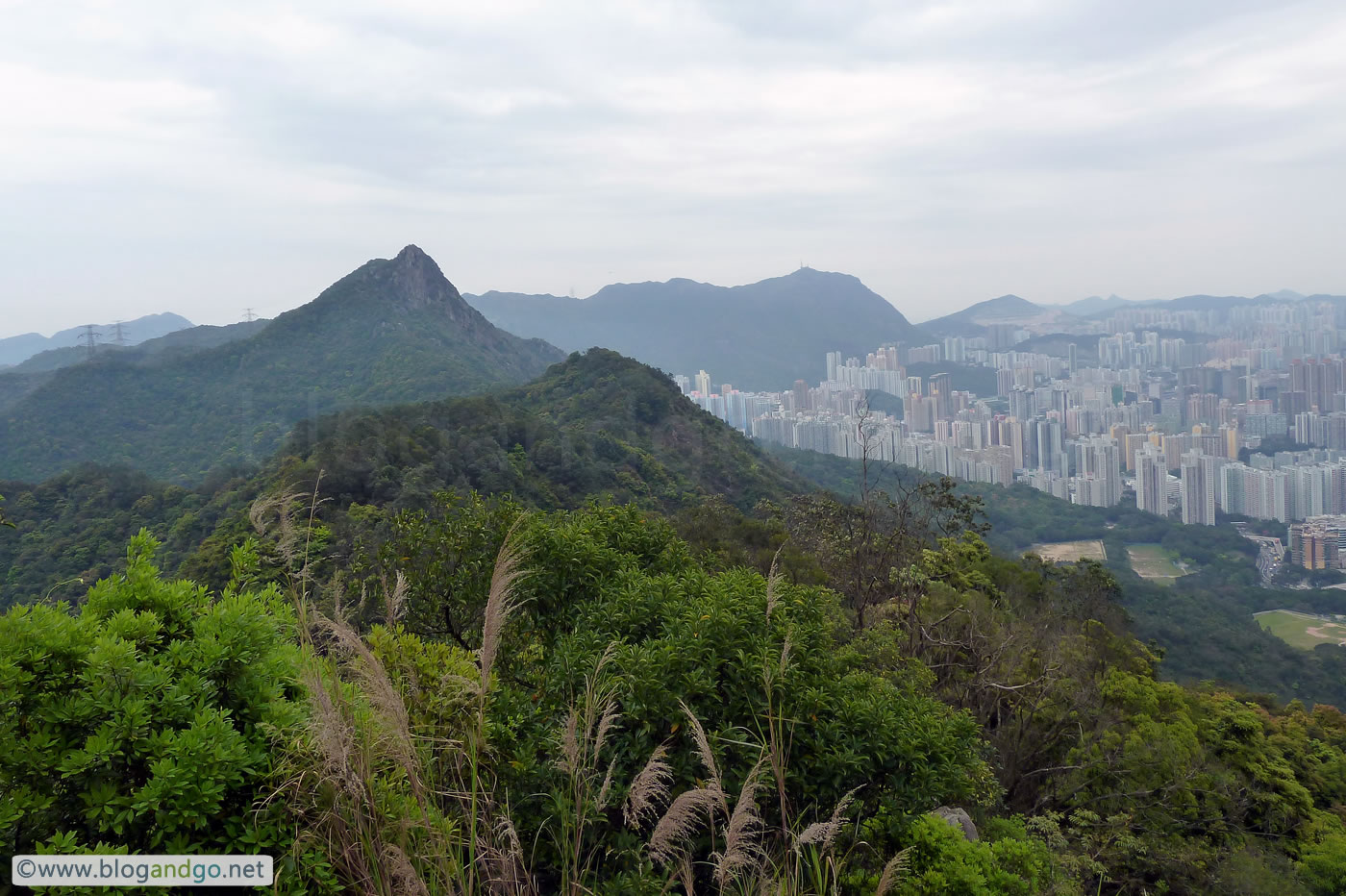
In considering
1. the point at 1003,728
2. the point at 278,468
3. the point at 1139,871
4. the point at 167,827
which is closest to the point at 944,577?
the point at 1003,728

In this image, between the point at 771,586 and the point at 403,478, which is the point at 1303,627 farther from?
the point at 771,586

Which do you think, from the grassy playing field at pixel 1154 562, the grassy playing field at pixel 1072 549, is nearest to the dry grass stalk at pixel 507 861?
the grassy playing field at pixel 1072 549

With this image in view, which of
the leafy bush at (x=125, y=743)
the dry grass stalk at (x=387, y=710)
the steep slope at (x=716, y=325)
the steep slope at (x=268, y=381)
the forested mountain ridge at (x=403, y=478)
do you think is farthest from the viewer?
the steep slope at (x=716, y=325)

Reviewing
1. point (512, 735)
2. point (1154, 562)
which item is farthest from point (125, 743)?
point (1154, 562)

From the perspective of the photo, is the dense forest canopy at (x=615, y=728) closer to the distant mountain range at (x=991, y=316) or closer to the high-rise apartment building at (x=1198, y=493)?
the high-rise apartment building at (x=1198, y=493)

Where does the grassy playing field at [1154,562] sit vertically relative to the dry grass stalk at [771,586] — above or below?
below

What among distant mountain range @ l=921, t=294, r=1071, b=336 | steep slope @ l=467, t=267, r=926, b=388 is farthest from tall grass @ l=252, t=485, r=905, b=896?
distant mountain range @ l=921, t=294, r=1071, b=336

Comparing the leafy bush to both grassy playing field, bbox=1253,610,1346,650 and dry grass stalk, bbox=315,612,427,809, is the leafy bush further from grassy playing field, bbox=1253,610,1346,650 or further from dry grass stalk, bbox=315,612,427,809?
grassy playing field, bbox=1253,610,1346,650
